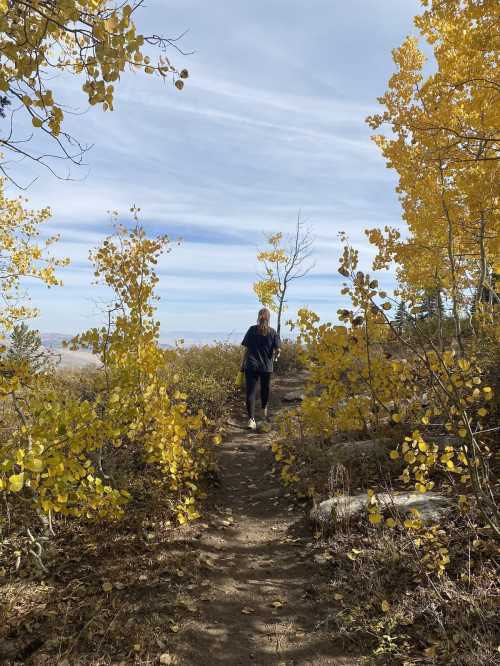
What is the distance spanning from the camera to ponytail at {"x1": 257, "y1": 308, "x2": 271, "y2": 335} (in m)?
7.71

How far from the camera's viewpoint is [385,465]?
4883mm

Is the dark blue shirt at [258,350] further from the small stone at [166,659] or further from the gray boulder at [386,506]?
the small stone at [166,659]

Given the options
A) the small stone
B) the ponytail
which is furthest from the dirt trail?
the ponytail

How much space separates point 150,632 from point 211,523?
1.74 m

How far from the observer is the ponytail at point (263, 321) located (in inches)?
303

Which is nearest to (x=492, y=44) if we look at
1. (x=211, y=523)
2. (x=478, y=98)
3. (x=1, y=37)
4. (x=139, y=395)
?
(x=478, y=98)

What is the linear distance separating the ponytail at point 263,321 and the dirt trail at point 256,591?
2.99 m

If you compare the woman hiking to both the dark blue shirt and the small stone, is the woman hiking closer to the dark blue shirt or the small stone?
the dark blue shirt

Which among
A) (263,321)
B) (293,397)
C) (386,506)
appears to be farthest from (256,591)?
(293,397)

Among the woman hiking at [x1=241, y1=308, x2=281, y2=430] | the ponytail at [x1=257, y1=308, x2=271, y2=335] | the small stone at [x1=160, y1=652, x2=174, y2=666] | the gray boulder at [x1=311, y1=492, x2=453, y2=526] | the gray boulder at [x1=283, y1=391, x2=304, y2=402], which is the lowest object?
the small stone at [x1=160, y1=652, x2=174, y2=666]

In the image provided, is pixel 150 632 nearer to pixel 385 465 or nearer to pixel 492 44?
pixel 385 465

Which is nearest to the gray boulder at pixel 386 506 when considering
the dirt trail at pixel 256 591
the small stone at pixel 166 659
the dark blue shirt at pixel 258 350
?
the dirt trail at pixel 256 591

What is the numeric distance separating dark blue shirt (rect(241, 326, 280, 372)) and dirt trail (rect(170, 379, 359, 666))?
2.55m

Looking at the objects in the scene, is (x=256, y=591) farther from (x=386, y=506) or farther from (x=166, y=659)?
(x=386, y=506)
